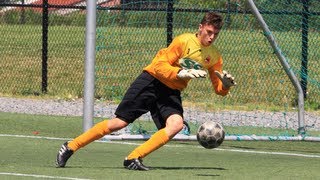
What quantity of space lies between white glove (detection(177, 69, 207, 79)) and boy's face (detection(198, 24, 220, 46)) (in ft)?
1.61

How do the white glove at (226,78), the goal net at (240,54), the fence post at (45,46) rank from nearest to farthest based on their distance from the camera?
the white glove at (226,78) < the goal net at (240,54) < the fence post at (45,46)

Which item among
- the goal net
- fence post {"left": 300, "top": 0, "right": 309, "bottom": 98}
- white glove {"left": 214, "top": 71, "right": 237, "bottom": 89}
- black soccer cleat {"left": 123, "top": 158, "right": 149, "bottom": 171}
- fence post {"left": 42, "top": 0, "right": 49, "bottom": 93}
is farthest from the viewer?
fence post {"left": 42, "top": 0, "right": 49, "bottom": 93}

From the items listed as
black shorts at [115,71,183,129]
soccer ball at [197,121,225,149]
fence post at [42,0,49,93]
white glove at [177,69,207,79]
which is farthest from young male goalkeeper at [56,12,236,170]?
fence post at [42,0,49,93]

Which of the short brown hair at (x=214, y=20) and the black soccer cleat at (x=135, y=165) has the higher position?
the short brown hair at (x=214, y=20)

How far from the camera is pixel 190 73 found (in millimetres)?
10156

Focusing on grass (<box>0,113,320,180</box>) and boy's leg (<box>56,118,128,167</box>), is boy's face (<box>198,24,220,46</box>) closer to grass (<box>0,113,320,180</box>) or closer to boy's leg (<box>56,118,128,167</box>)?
boy's leg (<box>56,118,128,167</box>)

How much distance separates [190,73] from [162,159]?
1597mm

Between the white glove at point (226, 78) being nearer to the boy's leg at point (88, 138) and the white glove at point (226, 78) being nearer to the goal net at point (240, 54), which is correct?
the boy's leg at point (88, 138)

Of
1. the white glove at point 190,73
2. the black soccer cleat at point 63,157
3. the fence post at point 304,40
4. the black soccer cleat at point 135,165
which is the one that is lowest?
the black soccer cleat at point 135,165

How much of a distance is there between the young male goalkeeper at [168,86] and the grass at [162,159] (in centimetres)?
32

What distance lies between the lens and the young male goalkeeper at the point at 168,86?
10508 millimetres

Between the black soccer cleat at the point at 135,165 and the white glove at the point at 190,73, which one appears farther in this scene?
the black soccer cleat at the point at 135,165

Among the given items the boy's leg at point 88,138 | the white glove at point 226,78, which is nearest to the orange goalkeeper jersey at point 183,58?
the white glove at point 226,78

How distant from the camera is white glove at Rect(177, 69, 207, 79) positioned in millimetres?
10060
